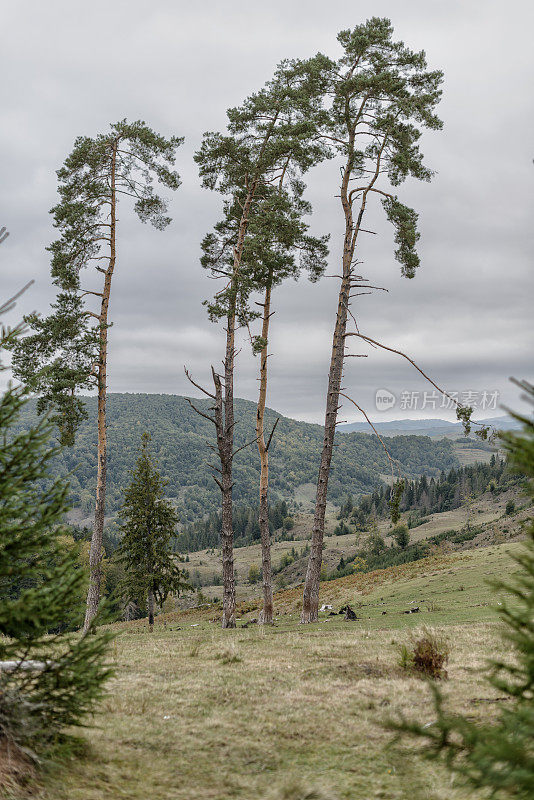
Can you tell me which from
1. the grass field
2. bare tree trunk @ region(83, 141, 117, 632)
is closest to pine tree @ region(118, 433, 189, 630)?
bare tree trunk @ region(83, 141, 117, 632)

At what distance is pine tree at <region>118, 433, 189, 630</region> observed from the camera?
3111 centimetres

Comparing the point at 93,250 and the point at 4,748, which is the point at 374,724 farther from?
the point at 93,250

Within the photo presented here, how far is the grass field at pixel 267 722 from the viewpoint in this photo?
16.8 feet

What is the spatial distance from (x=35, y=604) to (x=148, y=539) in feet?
90.8

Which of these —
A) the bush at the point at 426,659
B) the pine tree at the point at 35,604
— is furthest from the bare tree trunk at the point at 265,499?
the pine tree at the point at 35,604

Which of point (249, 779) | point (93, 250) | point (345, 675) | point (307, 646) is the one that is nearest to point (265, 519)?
point (307, 646)

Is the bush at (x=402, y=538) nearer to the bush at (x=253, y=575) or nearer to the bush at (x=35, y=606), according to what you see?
the bush at (x=253, y=575)

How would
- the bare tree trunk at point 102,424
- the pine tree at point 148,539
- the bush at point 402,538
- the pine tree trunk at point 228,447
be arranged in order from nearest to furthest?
the pine tree trunk at point 228,447
the bare tree trunk at point 102,424
the pine tree at point 148,539
the bush at point 402,538

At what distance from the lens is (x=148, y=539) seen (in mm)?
31344

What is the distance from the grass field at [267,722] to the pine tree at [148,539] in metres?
18.9

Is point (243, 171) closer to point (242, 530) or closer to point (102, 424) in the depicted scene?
point (102, 424)

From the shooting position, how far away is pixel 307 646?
39.6 feet

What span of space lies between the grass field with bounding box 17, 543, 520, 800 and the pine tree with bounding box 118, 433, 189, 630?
1891 centimetres

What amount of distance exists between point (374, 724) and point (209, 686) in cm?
306
